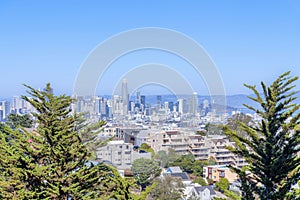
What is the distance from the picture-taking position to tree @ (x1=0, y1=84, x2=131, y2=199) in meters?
4.61

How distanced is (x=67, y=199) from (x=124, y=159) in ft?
41.2

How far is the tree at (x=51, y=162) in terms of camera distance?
4.61 meters

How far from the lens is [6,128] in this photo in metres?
4.94

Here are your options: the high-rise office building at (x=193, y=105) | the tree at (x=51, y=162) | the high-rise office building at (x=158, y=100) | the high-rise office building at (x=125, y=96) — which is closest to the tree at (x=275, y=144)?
the tree at (x=51, y=162)

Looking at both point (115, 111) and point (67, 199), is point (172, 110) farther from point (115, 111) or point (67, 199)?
point (67, 199)

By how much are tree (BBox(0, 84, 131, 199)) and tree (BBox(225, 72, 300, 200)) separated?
1.89 m

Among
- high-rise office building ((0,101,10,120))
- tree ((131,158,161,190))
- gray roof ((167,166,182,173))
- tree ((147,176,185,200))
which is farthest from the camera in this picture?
high-rise office building ((0,101,10,120))

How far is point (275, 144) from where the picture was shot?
13.6ft

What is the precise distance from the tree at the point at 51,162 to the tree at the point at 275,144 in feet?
6.19

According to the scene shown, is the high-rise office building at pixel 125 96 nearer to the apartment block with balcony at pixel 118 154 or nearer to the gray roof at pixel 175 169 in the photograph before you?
the apartment block with balcony at pixel 118 154

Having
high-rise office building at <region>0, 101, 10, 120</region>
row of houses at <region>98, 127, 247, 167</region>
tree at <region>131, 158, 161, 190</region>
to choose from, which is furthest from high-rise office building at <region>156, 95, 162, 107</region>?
high-rise office building at <region>0, 101, 10, 120</region>

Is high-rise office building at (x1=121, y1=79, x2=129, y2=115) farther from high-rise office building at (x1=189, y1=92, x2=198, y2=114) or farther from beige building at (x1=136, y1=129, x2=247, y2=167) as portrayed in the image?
high-rise office building at (x1=189, y1=92, x2=198, y2=114)

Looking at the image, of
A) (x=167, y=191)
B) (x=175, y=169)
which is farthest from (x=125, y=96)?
(x=167, y=191)

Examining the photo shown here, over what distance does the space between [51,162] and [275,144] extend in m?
3.00
